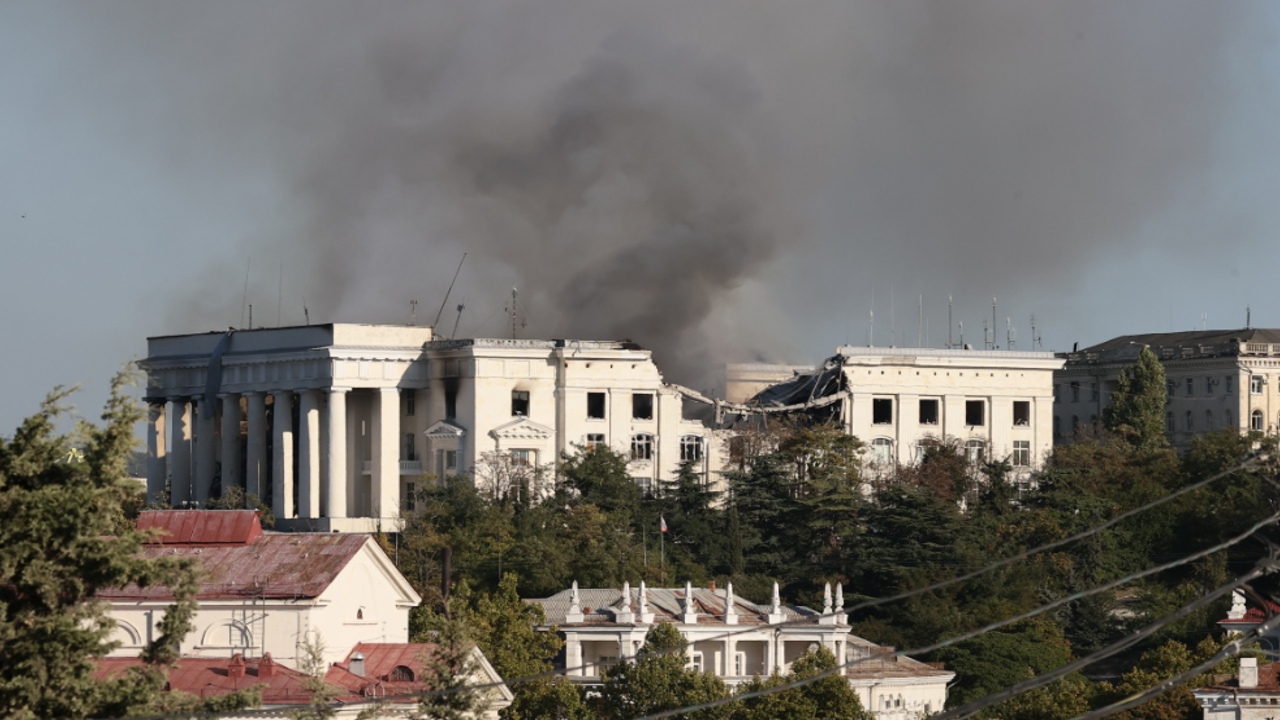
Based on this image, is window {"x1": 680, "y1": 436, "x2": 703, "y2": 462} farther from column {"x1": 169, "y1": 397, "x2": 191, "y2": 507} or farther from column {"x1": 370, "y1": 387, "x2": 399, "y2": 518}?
column {"x1": 169, "y1": 397, "x2": 191, "y2": 507}

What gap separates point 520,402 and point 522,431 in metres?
2.34

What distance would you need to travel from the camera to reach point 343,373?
132 metres

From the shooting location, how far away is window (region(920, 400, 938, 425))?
5640 inches

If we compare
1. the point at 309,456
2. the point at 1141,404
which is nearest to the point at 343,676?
the point at 309,456

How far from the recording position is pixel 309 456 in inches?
5212

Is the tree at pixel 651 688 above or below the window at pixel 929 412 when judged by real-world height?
below

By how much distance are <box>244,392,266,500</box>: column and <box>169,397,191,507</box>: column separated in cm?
736

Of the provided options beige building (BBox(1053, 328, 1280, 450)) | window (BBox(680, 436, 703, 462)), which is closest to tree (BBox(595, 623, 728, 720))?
window (BBox(680, 436, 703, 462))

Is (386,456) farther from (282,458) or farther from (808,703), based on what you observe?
(808,703)

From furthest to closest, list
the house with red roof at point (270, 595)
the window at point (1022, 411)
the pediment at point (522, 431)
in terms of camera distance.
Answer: the window at point (1022, 411) < the pediment at point (522, 431) < the house with red roof at point (270, 595)

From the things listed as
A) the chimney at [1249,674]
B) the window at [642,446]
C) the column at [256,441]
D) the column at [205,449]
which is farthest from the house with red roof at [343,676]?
the column at [205,449]

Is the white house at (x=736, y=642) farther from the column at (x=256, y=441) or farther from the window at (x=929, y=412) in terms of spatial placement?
the window at (x=929, y=412)

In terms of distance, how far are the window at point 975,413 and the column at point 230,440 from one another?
38818 millimetres

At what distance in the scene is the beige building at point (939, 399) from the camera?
5556 inches
